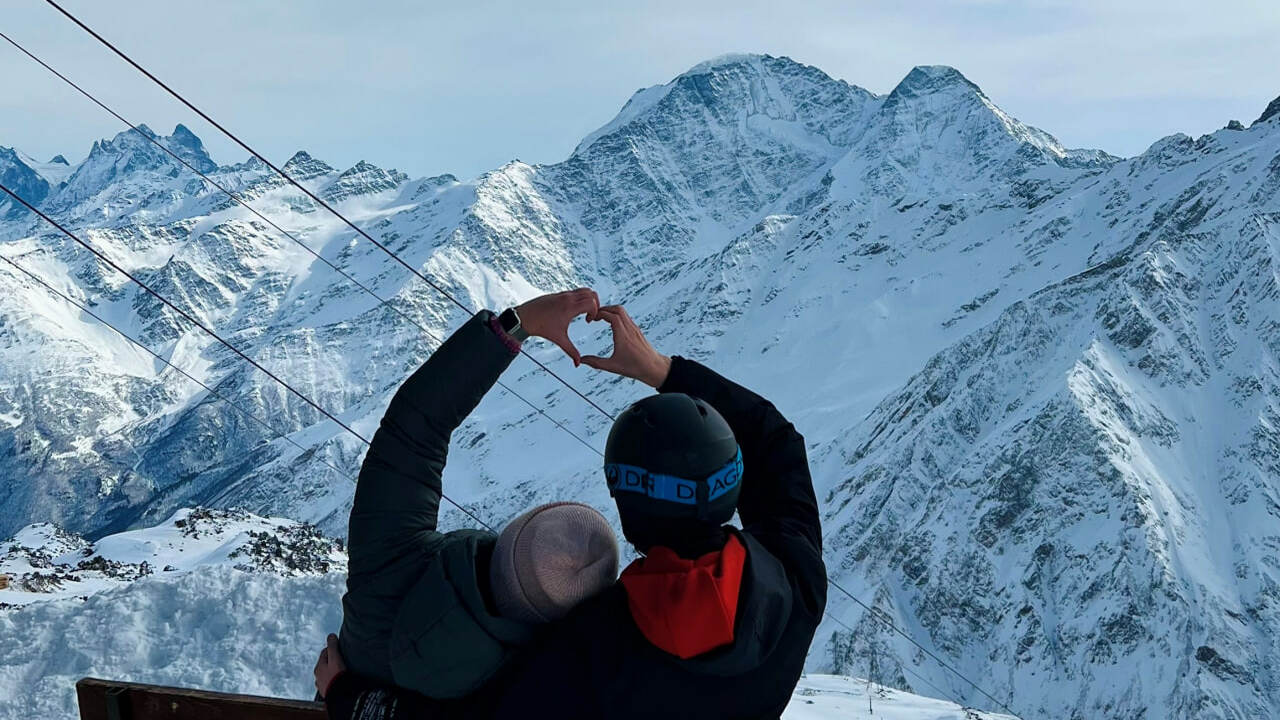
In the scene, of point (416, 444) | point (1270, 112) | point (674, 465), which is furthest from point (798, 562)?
point (1270, 112)

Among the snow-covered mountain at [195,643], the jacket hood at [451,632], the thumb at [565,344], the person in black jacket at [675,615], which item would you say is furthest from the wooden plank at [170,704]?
the snow-covered mountain at [195,643]

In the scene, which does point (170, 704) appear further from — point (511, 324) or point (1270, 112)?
point (1270, 112)

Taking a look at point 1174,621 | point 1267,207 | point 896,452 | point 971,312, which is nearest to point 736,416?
point 1174,621

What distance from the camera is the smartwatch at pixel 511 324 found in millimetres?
2525

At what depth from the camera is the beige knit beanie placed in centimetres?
236

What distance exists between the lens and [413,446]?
2.48 metres

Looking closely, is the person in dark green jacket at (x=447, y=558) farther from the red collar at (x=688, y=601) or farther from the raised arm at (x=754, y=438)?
the raised arm at (x=754, y=438)

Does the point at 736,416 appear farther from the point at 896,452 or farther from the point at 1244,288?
the point at 1244,288

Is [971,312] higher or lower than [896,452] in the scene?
higher

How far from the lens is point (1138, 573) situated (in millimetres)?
81938

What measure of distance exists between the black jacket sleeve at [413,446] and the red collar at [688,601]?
0.59 meters

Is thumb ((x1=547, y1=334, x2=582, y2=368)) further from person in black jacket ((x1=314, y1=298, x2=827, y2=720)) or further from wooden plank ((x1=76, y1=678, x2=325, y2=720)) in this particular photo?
wooden plank ((x1=76, y1=678, x2=325, y2=720))

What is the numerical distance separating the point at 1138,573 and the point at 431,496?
295 ft

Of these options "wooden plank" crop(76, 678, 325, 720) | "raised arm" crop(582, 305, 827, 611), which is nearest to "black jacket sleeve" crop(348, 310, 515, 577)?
"raised arm" crop(582, 305, 827, 611)
